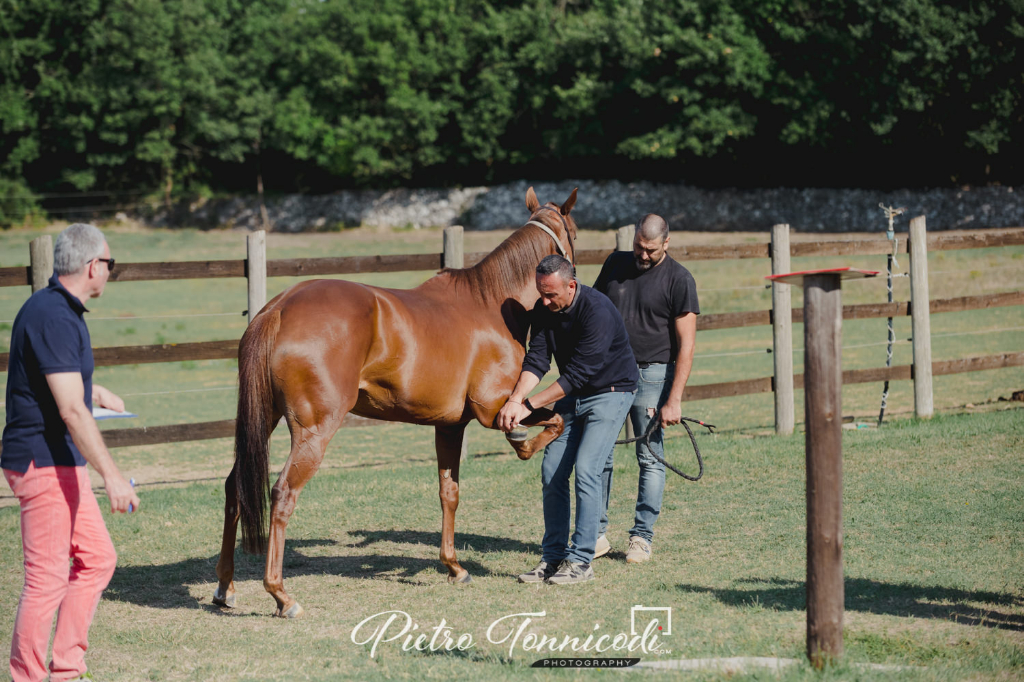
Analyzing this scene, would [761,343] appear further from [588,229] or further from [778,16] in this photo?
[778,16]

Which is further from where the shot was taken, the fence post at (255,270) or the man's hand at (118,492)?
the fence post at (255,270)

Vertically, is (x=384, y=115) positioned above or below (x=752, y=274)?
above

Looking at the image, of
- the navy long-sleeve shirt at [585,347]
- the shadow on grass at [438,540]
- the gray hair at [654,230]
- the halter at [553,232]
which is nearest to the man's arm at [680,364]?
the navy long-sleeve shirt at [585,347]

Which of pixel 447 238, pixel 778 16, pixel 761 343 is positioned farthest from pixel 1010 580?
pixel 778 16

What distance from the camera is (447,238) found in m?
8.25

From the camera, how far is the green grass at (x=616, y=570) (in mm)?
3984

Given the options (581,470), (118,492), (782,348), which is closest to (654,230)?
(581,470)

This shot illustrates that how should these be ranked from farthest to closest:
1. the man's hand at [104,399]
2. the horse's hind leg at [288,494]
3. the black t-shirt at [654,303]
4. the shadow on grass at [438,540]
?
the shadow on grass at [438,540], the black t-shirt at [654,303], the horse's hind leg at [288,494], the man's hand at [104,399]

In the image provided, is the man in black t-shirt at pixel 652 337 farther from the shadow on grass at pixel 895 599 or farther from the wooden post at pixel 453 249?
the wooden post at pixel 453 249

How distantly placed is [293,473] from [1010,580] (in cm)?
382

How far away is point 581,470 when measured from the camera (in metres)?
5.17

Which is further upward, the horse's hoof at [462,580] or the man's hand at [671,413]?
the man's hand at [671,413]

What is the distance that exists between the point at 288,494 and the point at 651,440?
2.35m

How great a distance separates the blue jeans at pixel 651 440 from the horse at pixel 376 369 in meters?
0.67
